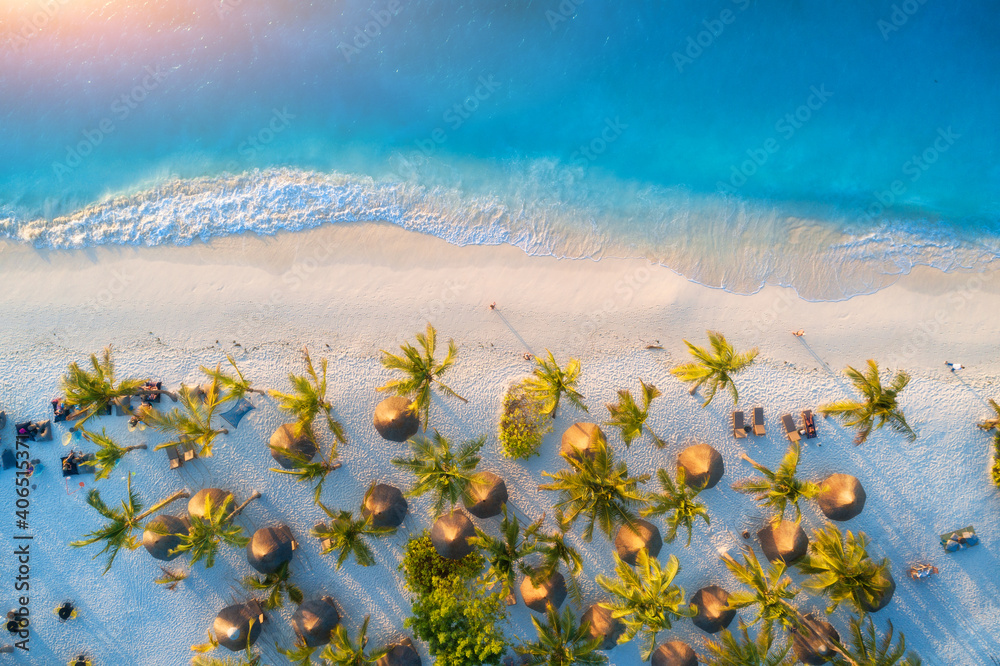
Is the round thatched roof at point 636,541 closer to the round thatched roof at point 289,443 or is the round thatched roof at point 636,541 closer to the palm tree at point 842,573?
the palm tree at point 842,573

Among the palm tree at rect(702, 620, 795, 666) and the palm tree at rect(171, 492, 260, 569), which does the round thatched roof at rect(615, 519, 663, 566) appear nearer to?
the palm tree at rect(702, 620, 795, 666)

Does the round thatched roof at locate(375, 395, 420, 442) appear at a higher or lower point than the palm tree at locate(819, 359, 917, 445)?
higher

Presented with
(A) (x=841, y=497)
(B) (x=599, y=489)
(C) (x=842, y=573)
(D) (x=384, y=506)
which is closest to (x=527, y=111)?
(B) (x=599, y=489)

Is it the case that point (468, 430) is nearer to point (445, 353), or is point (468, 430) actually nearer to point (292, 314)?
point (445, 353)

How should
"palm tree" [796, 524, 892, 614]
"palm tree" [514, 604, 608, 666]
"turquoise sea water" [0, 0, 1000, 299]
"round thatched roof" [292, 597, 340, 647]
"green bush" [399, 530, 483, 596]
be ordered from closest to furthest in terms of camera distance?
"palm tree" [514, 604, 608, 666], "palm tree" [796, 524, 892, 614], "round thatched roof" [292, 597, 340, 647], "green bush" [399, 530, 483, 596], "turquoise sea water" [0, 0, 1000, 299]

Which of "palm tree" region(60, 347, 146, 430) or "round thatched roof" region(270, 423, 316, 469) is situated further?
"round thatched roof" region(270, 423, 316, 469)

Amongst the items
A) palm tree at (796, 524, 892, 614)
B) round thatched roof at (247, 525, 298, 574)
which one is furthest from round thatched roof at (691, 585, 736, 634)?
round thatched roof at (247, 525, 298, 574)
